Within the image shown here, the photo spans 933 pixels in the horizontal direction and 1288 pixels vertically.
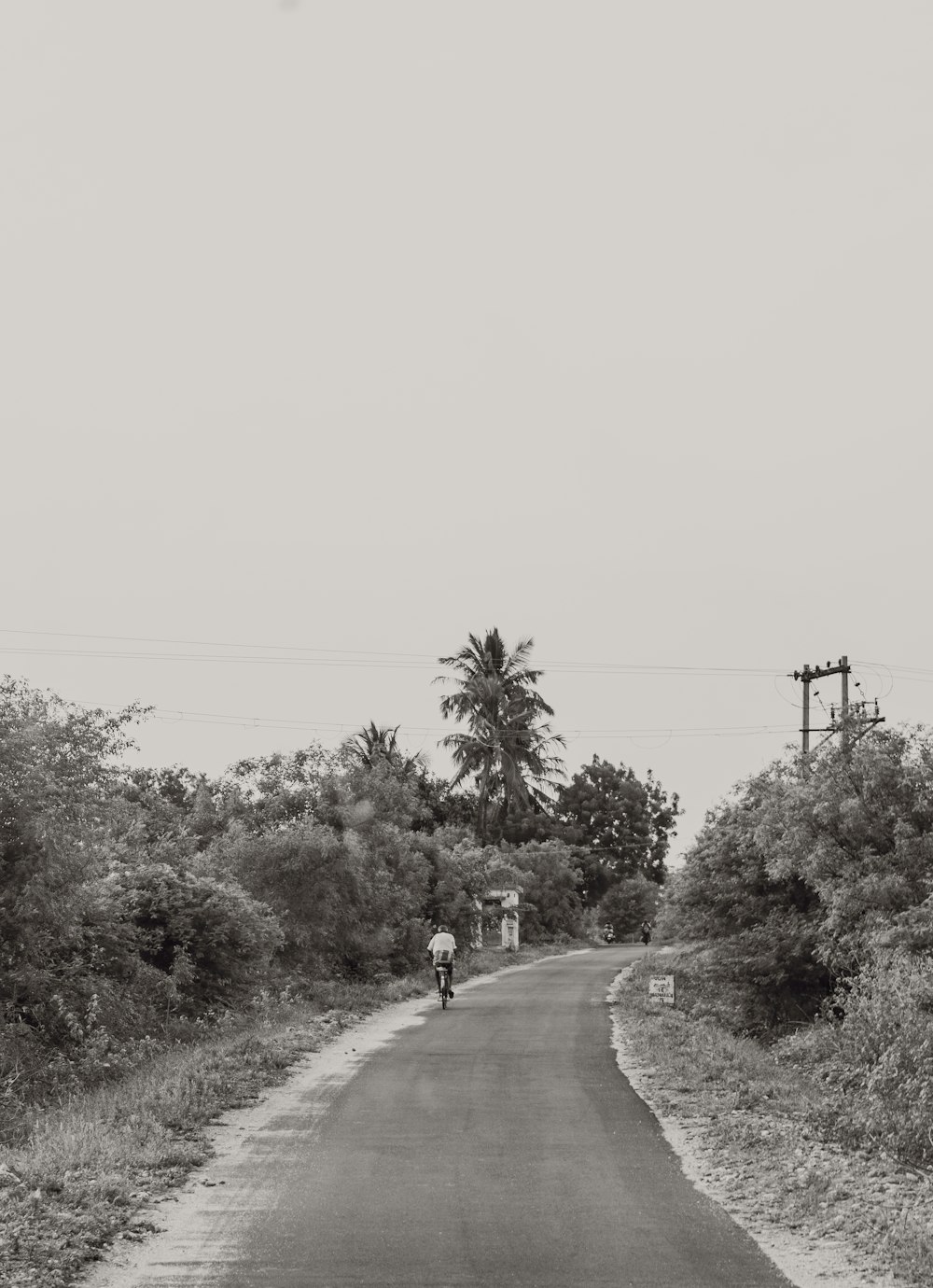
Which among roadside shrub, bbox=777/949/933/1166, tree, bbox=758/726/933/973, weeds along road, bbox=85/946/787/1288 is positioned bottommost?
weeds along road, bbox=85/946/787/1288

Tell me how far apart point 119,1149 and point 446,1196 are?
115 inches

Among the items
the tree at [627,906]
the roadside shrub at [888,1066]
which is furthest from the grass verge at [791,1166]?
the tree at [627,906]

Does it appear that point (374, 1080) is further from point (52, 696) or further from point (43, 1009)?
point (52, 696)

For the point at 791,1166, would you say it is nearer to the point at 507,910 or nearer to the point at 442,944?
the point at 442,944

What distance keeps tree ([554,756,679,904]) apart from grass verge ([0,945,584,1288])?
66.2 m

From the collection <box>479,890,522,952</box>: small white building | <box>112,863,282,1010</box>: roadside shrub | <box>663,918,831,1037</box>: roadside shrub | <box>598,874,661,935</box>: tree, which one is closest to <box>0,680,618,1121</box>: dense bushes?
<box>112,863,282,1010</box>: roadside shrub

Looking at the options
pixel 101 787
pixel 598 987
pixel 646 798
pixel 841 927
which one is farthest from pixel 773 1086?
pixel 646 798

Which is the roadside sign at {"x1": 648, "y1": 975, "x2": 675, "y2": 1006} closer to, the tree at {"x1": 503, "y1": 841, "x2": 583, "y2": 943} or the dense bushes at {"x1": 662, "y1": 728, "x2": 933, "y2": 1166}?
the dense bushes at {"x1": 662, "y1": 728, "x2": 933, "y2": 1166}

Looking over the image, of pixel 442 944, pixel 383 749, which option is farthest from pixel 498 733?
pixel 442 944

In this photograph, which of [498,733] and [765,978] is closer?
[765,978]

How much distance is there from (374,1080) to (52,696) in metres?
6.74

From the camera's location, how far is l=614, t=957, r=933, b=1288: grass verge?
319 inches

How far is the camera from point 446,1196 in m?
9.52

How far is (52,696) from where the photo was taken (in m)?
17.3
